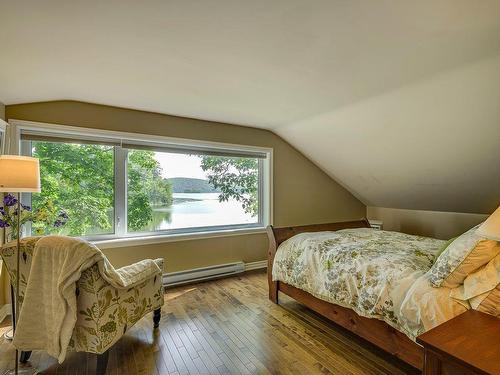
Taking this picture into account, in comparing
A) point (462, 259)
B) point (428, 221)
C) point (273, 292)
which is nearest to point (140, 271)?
point (273, 292)

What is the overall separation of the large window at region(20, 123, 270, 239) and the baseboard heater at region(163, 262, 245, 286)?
0.54 meters

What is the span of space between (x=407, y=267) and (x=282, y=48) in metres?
1.74

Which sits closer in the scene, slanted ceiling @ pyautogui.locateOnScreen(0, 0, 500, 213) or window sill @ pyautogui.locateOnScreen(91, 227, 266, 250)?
slanted ceiling @ pyautogui.locateOnScreen(0, 0, 500, 213)

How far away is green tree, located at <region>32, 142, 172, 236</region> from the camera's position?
2822 mm

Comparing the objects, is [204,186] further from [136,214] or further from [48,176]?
[48,176]

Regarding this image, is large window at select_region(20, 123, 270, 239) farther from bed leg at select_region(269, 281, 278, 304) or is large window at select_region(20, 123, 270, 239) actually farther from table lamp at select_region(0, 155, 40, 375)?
bed leg at select_region(269, 281, 278, 304)

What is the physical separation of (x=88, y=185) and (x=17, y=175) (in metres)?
1.44

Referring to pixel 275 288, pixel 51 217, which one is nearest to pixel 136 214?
pixel 51 217

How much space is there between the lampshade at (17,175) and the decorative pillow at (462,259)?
255 centimetres

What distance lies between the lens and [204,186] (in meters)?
3.80

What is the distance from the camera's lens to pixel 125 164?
321cm

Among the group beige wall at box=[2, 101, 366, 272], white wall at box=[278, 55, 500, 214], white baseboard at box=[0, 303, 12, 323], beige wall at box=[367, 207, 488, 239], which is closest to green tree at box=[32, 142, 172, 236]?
beige wall at box=[2, 101, 366, 272]

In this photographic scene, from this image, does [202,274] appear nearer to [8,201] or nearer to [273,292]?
[273,292]

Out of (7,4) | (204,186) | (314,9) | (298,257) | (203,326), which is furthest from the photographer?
(204,186)
